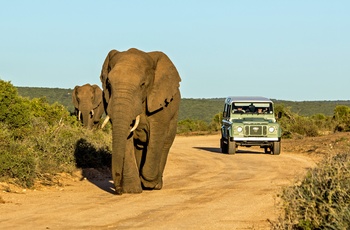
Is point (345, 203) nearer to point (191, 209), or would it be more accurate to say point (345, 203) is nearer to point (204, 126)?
point (191, 209)

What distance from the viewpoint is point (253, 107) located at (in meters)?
31.8

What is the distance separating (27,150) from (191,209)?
589 centimetres

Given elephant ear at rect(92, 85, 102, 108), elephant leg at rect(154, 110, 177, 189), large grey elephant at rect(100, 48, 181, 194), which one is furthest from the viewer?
elephant ear at rect(92, 85, 102, 108)

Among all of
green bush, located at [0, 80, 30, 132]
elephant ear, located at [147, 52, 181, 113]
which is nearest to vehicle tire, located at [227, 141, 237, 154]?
green bush, located at [0, 80, 30, 132]

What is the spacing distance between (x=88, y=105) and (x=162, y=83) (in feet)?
76.4

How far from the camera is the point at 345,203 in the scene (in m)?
9.28

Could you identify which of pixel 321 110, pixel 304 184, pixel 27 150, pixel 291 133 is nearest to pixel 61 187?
pixel 27 150

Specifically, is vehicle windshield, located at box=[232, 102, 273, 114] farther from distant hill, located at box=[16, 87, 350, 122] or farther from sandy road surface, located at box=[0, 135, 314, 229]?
distant hill, located at box=[16, 87, 350, 122]

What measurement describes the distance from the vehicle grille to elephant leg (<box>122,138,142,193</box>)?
1493cm

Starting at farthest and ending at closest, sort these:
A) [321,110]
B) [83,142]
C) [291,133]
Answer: [321,110]
[291,133]
[83,142]

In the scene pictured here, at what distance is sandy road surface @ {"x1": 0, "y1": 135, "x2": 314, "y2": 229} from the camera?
478 inches

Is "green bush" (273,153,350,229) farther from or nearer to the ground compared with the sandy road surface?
farther from the ground

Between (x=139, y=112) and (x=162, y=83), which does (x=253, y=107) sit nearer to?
(x=162, y=83)

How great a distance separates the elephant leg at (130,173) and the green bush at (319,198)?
5975mm
